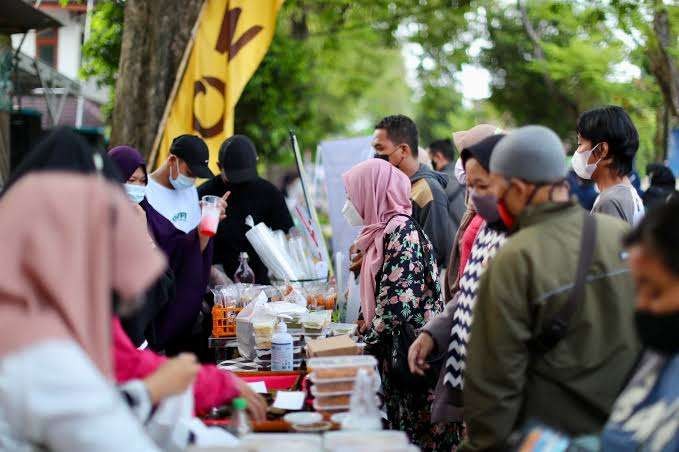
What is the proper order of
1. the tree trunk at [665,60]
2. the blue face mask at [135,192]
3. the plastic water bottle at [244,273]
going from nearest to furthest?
the blue face mask at [135,192] → the plastic water bottle at [244,273] → the tree trunk at [665,60]

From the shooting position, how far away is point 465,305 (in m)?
3.56

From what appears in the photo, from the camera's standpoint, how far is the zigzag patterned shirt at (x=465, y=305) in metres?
3.53

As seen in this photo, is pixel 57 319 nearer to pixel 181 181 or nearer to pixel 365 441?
pixel 365 441

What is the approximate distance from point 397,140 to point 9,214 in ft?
15.0

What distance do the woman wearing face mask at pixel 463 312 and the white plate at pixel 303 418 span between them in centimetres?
65

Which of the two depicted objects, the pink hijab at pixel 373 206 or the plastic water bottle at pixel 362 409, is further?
the pink hijab at pixel 373 206

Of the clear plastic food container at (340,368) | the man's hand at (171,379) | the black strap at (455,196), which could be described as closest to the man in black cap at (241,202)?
the black strap at (455,196)

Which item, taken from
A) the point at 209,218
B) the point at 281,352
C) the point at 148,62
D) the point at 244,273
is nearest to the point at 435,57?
the point at 148,62

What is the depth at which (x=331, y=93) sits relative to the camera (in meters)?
25.0

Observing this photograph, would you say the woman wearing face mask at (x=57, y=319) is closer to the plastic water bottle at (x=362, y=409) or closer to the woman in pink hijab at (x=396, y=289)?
A: the plastic water bottle at (x=362, y=409)

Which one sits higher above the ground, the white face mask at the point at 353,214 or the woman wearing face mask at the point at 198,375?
the white face mask at the point at 353,214

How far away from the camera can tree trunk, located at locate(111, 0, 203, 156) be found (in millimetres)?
8133

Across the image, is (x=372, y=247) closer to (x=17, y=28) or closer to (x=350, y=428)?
(x=350, y=428)

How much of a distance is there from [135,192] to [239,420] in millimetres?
2312
